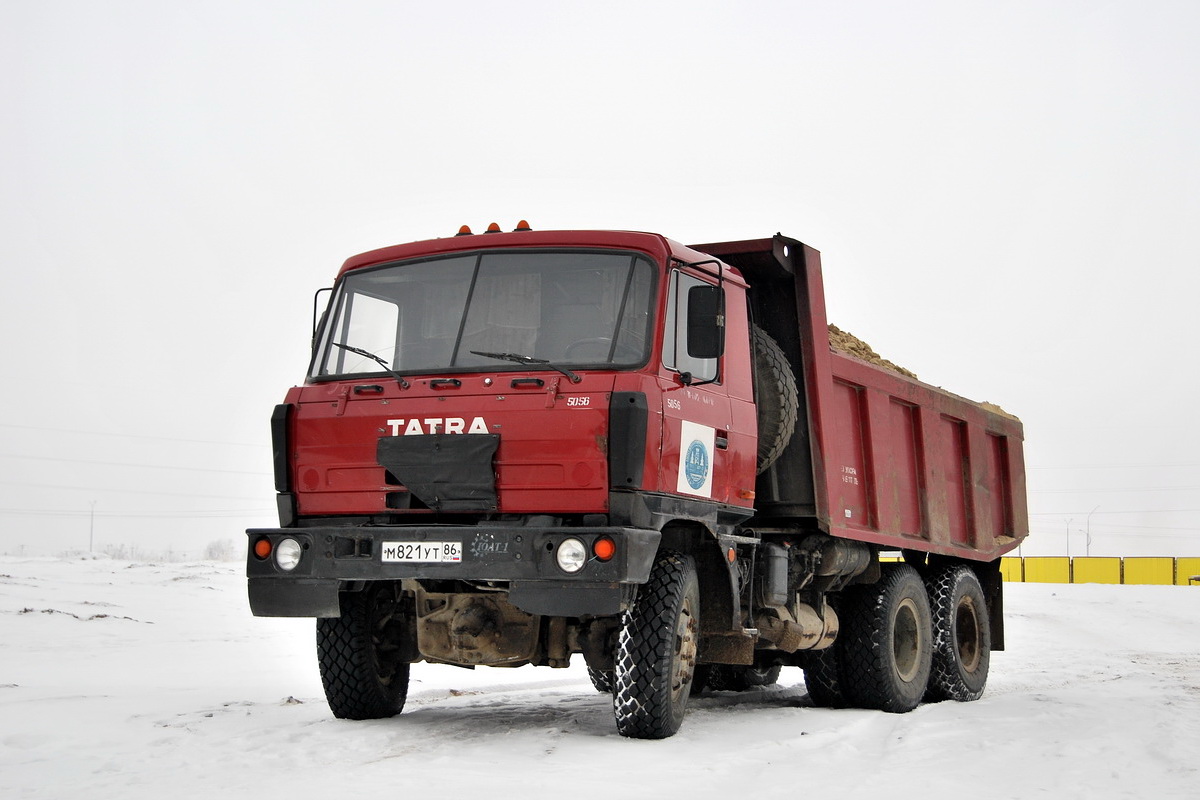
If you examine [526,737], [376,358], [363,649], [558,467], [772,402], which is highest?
[376,358]

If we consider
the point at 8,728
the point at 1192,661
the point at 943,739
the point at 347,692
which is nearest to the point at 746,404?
the point at 943,739

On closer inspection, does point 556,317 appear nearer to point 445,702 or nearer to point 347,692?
point 347,692

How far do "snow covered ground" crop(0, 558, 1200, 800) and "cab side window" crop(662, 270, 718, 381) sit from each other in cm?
212

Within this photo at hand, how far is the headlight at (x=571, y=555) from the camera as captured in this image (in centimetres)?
684

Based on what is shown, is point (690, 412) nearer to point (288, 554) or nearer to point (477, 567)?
point (477, 567)

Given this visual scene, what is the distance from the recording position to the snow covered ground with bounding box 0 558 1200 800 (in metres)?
6.00

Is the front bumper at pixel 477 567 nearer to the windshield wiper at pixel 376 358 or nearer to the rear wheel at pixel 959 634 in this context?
the windshield wiper at pixel 376 358

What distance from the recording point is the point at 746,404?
8406mm

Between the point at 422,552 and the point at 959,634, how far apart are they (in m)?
6.56

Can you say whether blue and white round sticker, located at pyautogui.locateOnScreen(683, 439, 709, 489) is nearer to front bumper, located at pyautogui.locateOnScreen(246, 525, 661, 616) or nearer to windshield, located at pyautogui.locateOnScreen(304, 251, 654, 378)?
front bumper, located at pyautogui.locateOnScreen(246, 525, 661, 616)

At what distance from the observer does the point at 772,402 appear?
8984mm

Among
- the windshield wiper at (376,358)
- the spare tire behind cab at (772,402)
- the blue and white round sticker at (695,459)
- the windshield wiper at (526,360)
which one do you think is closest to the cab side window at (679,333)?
the blue and white round sticker at (695,459)

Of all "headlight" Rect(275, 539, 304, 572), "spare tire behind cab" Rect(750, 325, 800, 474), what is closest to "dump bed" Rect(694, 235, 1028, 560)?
"spare tire behind cab" Rect(750, 325, 800, 474)

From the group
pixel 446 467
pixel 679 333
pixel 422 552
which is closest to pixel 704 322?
pixel 679 333
